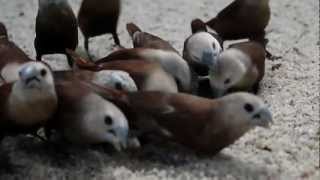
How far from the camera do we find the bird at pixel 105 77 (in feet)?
8.03

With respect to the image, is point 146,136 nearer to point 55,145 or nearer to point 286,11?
point 55,145

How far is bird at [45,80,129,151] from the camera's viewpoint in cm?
217

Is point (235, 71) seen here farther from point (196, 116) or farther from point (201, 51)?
point (196, 116)

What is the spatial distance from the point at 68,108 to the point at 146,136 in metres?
0.33

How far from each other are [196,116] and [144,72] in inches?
16.1

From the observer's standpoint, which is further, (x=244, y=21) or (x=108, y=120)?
(x=244, y=21)

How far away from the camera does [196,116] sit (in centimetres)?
226

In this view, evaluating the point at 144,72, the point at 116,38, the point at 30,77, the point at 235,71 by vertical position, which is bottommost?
the point at 116,38

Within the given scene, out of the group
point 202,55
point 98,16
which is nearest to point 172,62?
point 202,55

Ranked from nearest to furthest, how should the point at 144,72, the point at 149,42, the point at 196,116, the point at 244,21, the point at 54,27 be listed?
the point at 196,116, the point at 144,72, the point at 149,42, the point at 54,27, the point at 244,21

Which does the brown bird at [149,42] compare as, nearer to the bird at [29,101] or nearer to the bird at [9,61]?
the bird at [9,61]

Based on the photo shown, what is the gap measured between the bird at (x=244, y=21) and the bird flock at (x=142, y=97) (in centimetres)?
29

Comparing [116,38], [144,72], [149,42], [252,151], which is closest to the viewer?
[252,151]

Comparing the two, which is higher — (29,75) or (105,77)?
(29,75)
